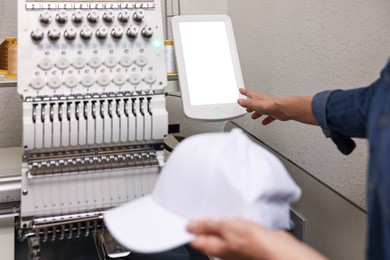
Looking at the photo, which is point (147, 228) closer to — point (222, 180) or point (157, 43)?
point (222, 180)

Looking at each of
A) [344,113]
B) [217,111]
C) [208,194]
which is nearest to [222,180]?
[208,194]

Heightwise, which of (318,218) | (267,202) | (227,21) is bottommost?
(318,218)

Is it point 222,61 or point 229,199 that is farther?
point 222,61

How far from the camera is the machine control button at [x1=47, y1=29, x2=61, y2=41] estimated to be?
3.85 ft

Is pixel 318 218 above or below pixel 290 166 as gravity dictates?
→ below

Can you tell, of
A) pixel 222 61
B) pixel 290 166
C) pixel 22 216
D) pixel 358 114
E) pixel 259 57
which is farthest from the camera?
pixel 259 57

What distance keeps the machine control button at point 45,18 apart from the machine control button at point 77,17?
0.05 m

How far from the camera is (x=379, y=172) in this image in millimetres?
680

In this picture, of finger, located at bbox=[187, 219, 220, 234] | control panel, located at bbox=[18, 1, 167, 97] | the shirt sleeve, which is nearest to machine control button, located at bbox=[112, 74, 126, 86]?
control panel, located at bbox=[18, 1, 167, 97]

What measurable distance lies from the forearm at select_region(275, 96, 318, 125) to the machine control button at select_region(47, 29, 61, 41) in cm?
57

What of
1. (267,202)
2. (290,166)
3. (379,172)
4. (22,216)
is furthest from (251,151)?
A: (290,166)

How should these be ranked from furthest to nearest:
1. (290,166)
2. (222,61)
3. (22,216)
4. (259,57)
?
(259,57) → (290,166) → (222,61) → (22,216)

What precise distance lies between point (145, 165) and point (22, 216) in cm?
32

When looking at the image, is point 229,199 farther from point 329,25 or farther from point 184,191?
point 329,25
